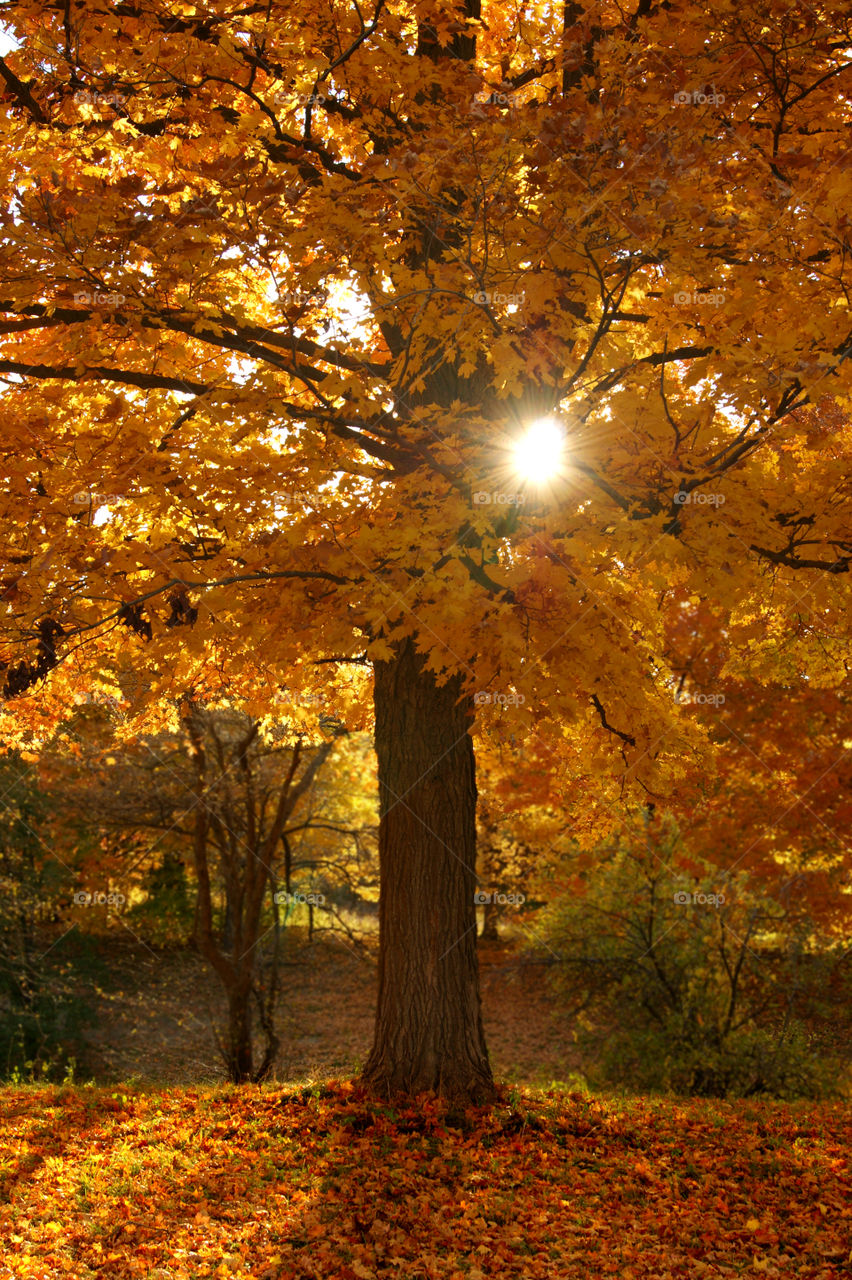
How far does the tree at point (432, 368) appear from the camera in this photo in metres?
5.08

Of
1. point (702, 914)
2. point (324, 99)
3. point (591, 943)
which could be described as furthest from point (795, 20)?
point (591, 943)

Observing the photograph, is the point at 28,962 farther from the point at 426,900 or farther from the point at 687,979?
the point at 426,900

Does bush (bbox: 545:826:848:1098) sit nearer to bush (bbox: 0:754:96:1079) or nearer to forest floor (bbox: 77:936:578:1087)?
forest floor (bbox: 77:936:578:1087)

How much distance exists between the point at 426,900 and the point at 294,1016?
15.2 meters

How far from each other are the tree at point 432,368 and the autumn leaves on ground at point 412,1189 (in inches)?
33.9

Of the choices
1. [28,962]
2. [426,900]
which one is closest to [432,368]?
[426,900]

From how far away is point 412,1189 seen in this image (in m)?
5.32

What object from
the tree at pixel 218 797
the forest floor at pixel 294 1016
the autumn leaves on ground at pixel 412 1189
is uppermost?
the tree at pixel 218 797

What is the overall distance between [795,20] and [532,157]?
2.00m

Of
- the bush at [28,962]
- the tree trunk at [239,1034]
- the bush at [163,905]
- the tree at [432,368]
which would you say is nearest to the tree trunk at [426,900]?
the tree at [432,368]

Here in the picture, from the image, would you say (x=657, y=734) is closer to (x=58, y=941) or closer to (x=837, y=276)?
(x=837, y=276)

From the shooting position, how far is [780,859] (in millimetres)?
12781

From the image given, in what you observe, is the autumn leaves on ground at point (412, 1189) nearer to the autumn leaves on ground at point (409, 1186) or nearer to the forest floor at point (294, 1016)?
the autumn leaves on ground at point (409, 1186)

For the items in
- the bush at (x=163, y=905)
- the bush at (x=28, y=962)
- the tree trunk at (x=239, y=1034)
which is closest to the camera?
the tree trunk at (x=239, y=1034)
